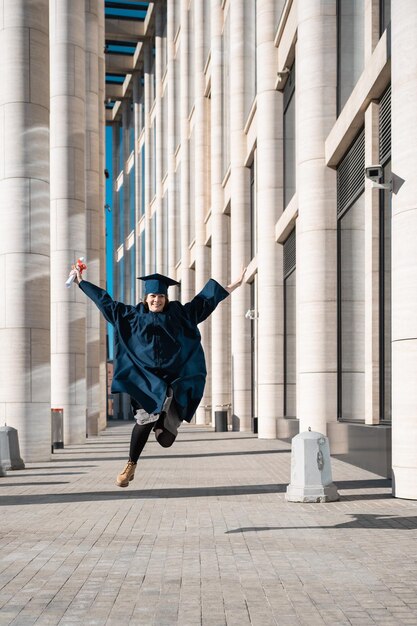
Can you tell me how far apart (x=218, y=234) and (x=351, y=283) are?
20.1 meters

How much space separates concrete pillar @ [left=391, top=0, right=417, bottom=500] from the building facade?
0.02 meters

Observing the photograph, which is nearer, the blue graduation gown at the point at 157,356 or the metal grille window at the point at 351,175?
the blue graduation gown at the point at 157,356

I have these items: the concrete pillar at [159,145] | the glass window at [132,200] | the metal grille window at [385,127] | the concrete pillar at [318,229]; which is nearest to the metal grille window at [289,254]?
the concrete pillar at [318,229]

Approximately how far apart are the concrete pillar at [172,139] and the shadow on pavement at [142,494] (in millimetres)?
39251

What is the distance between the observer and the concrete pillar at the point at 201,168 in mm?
42906

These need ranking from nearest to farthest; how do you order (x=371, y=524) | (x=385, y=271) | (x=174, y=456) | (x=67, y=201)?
(x=371, y=524) → (x=385, y=271) → (x=174, y=456) → (x=67, y=201)

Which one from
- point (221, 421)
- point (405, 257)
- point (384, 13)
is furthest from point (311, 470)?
point (221, 421)

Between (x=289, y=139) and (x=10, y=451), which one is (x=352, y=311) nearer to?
(x=10, y=451)

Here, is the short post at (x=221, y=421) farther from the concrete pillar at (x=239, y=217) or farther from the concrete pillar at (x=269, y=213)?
the concrete pillar at (x=269, y=213)

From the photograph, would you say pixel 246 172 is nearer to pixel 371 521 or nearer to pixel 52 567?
pixel 371 521

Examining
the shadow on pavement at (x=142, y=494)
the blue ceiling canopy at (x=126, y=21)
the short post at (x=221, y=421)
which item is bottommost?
the short post at (x=221, y=421)

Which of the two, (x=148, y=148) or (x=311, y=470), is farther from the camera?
(x=148, y=148)

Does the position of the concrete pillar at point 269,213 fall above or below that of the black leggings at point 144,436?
above

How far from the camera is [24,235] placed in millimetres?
18672
